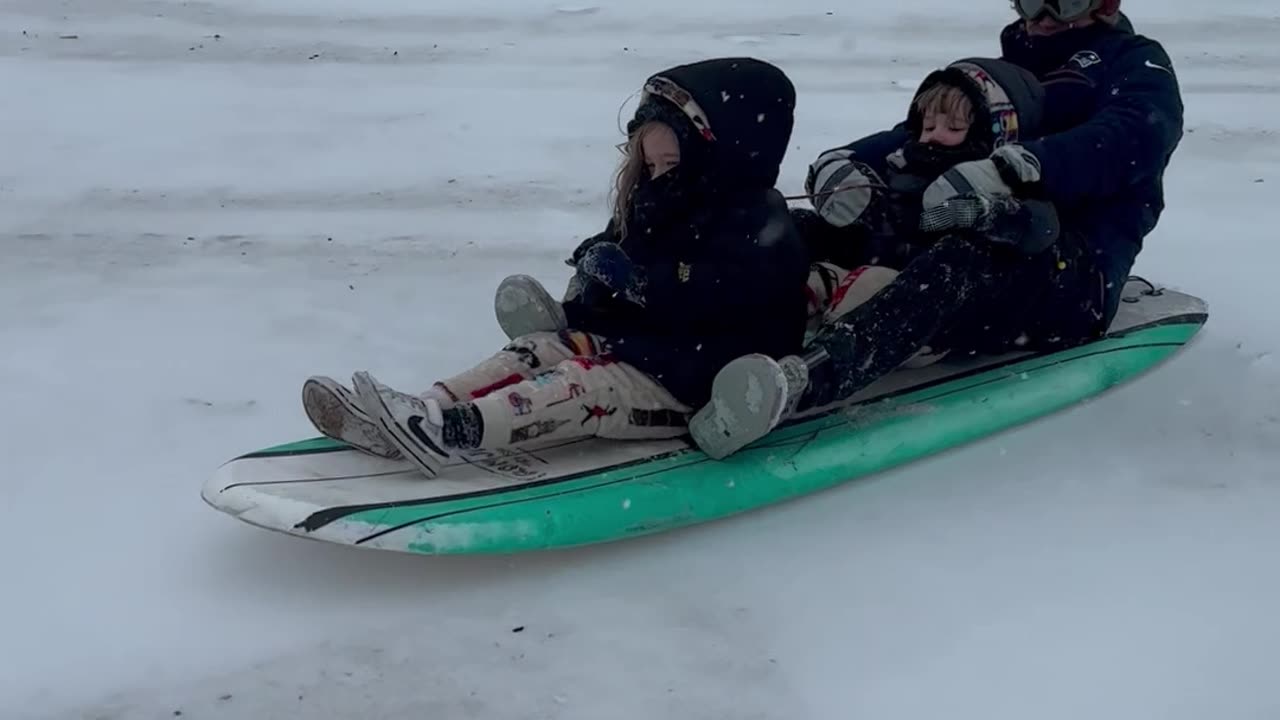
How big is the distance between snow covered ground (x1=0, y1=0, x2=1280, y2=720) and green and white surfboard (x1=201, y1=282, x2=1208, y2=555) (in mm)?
79

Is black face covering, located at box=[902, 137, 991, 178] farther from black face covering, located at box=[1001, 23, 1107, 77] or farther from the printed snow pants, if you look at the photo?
the printed snow pants

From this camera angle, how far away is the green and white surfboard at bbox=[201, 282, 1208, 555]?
2.69 meters

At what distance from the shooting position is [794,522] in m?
3.05

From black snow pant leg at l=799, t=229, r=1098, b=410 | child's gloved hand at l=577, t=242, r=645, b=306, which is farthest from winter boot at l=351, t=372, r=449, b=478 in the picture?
black snow pant leg at l=799, t=229, r=1098, b=410

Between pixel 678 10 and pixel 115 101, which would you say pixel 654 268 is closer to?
pixel 115 101

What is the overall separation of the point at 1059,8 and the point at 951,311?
1.03 m

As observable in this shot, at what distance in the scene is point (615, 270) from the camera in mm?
3033

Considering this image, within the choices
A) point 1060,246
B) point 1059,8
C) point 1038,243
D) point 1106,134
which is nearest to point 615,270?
point 1038,243

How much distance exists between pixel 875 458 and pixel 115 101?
4800 mm

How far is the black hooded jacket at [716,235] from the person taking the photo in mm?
3021

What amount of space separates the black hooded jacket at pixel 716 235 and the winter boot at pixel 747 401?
0.13m

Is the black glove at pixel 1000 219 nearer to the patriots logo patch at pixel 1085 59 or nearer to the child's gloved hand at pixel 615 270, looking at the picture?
the patriots logo patch at pixel 1085 59

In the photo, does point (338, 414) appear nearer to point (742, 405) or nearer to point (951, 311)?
point (742, 405)

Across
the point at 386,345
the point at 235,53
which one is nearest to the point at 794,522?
the point at 386,345
